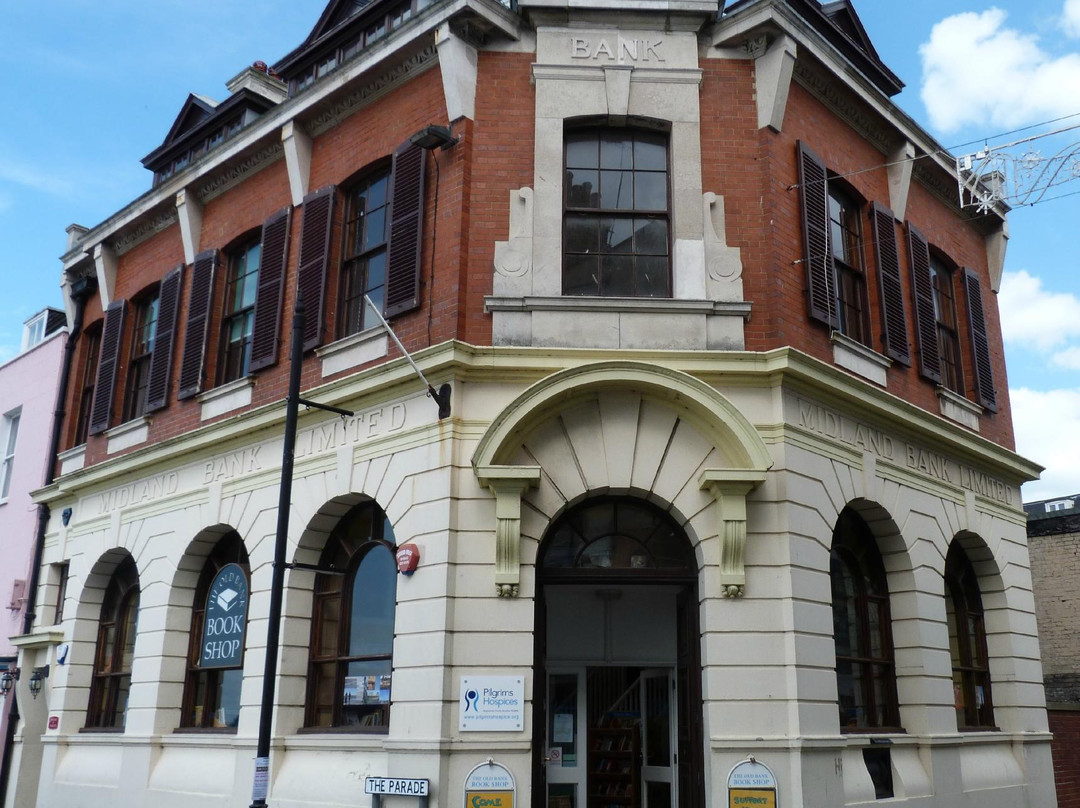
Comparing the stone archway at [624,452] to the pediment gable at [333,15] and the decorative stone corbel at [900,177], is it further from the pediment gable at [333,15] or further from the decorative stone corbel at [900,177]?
the pediment gable at [333,15]

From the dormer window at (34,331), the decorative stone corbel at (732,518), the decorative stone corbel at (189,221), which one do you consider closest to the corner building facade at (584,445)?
the decorative stone corbel at (732,518)

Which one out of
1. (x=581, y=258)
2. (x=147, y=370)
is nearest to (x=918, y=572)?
(x=581, y=258)

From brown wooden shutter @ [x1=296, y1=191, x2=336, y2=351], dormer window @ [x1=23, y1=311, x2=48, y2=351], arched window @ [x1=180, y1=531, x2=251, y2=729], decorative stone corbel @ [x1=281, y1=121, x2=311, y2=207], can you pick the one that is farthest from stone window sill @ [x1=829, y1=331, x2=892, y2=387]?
dormer window @ [x1=23, y1=311, x2=48, y2=351]

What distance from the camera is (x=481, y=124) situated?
12805 millimetres

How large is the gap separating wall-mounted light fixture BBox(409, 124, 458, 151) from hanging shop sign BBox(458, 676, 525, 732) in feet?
20.5

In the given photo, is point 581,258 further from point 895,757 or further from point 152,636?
point 152,636

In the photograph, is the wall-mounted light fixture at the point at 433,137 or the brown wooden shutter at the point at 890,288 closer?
the wall-mounted light fixture at the point at 433,137

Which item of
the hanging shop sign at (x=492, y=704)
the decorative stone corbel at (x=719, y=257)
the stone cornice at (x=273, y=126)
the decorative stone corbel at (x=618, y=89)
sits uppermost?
the stone cornice at (x=273, y=126)

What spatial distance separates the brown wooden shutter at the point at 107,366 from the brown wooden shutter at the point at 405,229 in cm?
734

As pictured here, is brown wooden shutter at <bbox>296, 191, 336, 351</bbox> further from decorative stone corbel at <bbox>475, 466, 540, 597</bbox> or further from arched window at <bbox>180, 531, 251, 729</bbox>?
decorative stone corbel at <bbox>475, 466, 540, 597</bbox>

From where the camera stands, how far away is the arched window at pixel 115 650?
16609mm

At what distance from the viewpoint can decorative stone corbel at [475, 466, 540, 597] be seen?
36.4 ft

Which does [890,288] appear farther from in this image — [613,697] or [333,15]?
[333,15]

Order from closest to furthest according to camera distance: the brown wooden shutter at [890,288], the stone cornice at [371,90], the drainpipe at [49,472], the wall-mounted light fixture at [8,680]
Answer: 1. the stone cornice at [371,90]
2. the brown wooden shutter at [890,288]
3. the drainpipe at [49,472]
4. the wall-mounted light fixture at [8,680]
